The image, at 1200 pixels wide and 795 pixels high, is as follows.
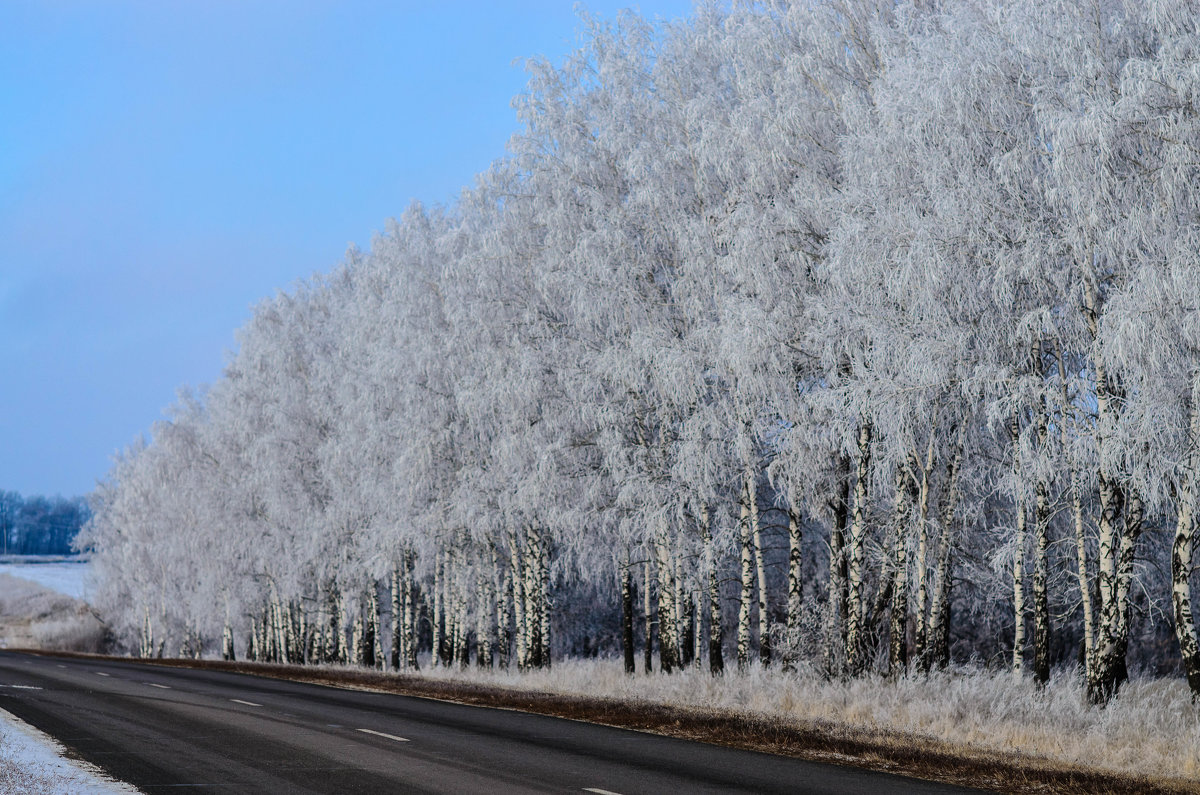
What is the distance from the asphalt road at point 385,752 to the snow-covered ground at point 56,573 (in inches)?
3476

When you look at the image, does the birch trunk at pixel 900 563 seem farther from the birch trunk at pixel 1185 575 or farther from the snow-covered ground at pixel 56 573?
the snow-covered ground at pixel 56 573

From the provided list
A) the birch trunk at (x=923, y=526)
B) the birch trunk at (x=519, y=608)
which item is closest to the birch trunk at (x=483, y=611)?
the birch trunk at (x=519, y=608)

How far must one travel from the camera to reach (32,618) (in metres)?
102

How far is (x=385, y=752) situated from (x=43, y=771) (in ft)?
11.7

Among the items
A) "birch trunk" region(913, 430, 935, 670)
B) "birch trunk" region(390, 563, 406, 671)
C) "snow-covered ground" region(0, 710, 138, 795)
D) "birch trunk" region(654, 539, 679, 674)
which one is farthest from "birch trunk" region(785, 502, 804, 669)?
"birch trunk" region(390, 563, 406, 671)

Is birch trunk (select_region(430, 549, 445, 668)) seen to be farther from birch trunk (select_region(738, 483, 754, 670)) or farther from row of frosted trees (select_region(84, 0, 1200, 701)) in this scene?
birch trunk (select_region(738, 483, 754, 670))

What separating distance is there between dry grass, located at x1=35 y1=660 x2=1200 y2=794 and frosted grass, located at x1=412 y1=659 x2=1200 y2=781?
0.02 m

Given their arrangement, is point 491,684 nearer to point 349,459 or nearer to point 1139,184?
point 349,459

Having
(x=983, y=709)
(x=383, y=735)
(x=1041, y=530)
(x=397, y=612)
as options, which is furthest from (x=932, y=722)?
(x=397, y=612)

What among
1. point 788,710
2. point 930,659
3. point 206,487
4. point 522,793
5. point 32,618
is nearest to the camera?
point 522,793

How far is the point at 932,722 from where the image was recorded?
14430mm

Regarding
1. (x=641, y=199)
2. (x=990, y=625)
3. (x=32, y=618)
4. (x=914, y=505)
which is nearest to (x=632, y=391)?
(x=641, y=199)

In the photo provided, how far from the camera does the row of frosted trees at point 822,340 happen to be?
1411 cm

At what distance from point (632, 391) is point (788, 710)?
868cm
